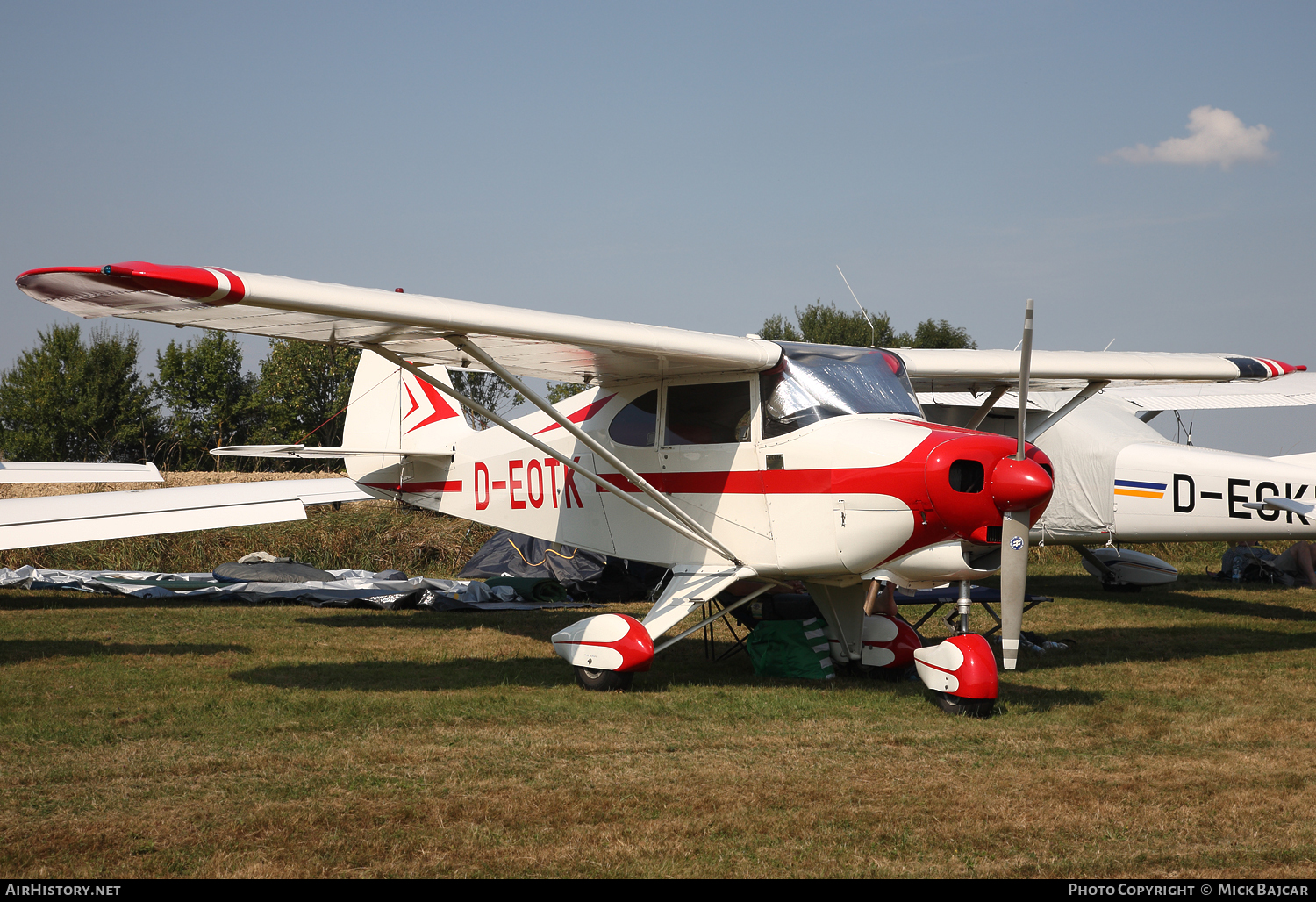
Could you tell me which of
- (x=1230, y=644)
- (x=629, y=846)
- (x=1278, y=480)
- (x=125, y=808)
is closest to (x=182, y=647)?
(x=125, y=808)

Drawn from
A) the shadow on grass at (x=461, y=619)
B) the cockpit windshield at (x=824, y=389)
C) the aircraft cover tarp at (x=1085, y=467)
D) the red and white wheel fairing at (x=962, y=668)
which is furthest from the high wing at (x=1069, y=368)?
the shadow on grass at (x=461, y=619)

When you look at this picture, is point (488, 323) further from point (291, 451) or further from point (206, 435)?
point (206, 435)

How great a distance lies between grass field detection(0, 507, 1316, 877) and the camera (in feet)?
12.4

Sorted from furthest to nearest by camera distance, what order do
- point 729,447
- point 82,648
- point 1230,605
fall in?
point 1230,605
point 82,648
point 729,447

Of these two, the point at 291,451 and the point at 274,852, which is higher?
the point at 291,451

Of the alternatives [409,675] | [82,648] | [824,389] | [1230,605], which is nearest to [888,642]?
[824,389]

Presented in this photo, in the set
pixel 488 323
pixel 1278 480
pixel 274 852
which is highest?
pixel 488 323

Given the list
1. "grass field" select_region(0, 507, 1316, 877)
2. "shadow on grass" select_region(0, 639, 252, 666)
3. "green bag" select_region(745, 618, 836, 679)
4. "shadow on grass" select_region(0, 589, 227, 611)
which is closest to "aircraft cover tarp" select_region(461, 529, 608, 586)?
"shadow on grass" select_region(0, 589, 227, 611)

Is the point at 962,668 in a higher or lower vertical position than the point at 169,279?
lower

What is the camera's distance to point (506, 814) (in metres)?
4.26

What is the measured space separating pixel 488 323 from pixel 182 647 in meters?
4.62

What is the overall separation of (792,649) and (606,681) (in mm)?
1572

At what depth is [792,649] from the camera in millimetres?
7895

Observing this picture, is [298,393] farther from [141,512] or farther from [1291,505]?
[1291,505]
